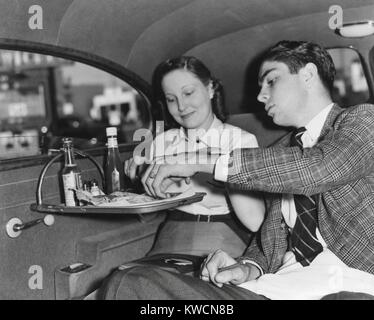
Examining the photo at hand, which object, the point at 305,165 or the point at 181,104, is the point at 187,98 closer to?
the point at 181,104

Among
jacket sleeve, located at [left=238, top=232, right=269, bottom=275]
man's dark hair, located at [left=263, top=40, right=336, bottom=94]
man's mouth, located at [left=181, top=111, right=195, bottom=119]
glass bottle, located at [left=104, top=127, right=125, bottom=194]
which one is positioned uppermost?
man's dark hair, located at [left=263, top=40, right=336, bottom=94]

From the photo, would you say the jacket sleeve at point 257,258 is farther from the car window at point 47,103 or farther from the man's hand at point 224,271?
the car window at point 47,103

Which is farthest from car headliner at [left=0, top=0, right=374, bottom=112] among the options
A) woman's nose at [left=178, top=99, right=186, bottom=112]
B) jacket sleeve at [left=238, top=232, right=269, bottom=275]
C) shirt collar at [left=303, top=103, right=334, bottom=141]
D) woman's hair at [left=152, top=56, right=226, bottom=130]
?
jacket sleeve at [left=238, top=232, right=269, bottom=275]

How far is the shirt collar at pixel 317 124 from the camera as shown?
1592 millimetres


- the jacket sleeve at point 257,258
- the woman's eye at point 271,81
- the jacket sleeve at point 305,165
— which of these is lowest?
the jacket sleeve at point 257,258

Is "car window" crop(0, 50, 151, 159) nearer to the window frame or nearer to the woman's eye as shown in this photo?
the window frame

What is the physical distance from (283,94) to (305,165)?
485 millimetres

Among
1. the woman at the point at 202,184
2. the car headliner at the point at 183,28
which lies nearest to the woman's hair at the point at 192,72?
the woman at the point at 202,184

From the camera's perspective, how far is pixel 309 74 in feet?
5.42

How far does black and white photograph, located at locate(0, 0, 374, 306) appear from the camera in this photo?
130cm

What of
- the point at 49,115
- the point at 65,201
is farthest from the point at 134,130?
the point at 49,115

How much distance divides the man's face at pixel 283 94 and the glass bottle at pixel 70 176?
33.7 inches

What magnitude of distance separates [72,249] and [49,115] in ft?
25.8

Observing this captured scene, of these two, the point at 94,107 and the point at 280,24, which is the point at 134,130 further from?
the point at 94,107
